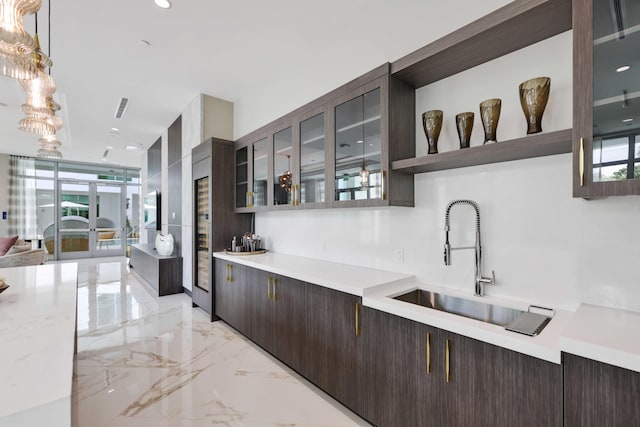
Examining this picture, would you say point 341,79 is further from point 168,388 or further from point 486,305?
point 168,388

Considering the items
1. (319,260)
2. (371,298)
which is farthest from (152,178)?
(371,298)

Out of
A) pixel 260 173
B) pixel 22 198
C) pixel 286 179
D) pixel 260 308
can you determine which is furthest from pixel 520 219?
pixel 22 198

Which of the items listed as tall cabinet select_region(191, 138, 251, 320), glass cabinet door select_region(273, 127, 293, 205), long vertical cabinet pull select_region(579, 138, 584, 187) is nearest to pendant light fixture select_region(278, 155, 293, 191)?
glass cabinet door select_region(273, 127, 293, 205)

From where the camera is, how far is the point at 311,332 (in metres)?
2.20

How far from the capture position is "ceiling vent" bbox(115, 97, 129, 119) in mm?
4598

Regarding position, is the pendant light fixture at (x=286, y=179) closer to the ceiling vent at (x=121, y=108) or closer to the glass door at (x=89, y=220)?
the ceiling vent at (x=121, y=108)

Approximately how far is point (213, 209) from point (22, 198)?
8427 mm

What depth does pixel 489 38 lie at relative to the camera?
1612 millimetres

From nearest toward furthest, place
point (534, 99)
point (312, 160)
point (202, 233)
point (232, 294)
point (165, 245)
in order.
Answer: point (534, 99), point (312, 160), point (232, 294), point (202, 233), point (165, 245)

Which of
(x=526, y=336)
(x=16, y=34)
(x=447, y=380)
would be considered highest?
(x=16, y=34)

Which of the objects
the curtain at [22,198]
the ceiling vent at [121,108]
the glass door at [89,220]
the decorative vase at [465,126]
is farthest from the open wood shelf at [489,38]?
the curtain at [22,198]

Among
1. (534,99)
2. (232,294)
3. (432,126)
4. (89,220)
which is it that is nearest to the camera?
(534,99)

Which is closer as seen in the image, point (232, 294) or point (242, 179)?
point (232, 294)

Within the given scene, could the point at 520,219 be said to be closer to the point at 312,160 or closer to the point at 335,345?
the point at 335,345
